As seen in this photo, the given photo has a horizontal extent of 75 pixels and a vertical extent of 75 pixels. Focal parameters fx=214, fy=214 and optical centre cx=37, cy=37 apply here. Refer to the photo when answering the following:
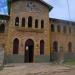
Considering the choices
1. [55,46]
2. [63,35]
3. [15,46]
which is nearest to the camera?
[15,46]

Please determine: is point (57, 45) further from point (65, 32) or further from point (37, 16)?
point (37, 16)

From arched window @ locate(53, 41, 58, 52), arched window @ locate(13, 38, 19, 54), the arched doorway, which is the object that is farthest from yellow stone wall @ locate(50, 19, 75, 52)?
arched window @ locate(13, 38, 19, 54)

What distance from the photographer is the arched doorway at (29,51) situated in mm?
33669

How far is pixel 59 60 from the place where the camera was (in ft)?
103

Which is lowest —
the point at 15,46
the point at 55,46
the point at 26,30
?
the point at 15,46

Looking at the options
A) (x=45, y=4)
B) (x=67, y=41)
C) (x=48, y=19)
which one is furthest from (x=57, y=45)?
(x=45, y=4)

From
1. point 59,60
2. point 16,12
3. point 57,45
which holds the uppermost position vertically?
point 16,12

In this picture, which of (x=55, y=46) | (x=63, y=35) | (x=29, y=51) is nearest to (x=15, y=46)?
(x=29, y=51)

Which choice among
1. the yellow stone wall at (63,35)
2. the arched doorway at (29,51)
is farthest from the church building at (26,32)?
the yellow stone wall at (63,35)

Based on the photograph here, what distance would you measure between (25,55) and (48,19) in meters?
7.03

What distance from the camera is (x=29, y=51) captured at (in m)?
34.2

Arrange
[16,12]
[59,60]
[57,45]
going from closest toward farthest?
[59,60]
[16,12]
[57,45]

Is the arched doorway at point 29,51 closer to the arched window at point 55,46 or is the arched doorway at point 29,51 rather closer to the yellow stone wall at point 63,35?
the yellow stone wall at point 63,35

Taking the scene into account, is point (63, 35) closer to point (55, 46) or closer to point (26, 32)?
point (55, 46)
